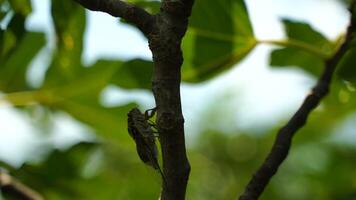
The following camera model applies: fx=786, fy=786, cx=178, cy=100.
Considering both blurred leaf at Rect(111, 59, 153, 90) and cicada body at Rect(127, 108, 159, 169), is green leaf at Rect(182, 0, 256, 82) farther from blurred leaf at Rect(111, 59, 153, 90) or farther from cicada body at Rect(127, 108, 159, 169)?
cicada body at Rect(127, 108, 159, 169)

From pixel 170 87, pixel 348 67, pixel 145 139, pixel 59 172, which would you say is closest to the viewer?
pixel 170 87

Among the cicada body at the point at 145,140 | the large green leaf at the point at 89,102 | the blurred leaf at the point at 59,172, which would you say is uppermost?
the cicada body at the point at 145,140

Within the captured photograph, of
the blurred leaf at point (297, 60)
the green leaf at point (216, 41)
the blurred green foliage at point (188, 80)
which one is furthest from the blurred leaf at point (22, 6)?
the blurred leaf at point (297, 60)

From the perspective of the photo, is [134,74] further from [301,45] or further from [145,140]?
[145,140]

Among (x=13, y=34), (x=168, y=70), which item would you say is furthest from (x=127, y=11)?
(x=13, y=34)

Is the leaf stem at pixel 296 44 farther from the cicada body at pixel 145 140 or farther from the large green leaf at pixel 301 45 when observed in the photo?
the cicada body at pixel 145 140

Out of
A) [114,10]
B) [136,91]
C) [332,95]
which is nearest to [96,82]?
[136,91]

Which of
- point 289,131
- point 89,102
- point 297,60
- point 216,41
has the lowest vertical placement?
point 89,102
